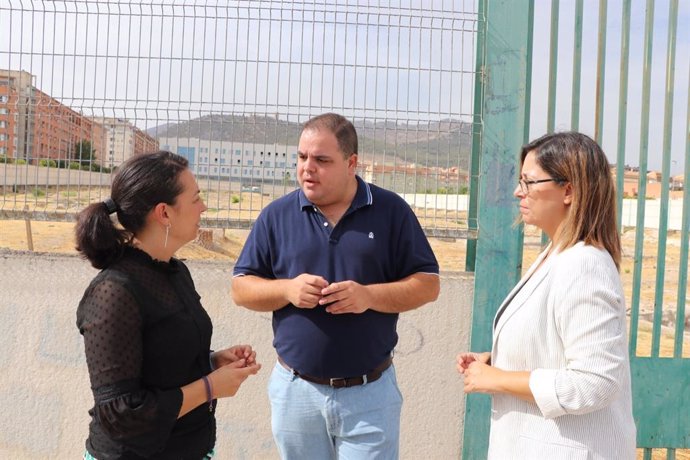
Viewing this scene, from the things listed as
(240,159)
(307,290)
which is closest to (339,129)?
(307,290)

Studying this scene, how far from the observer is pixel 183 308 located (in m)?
2.20

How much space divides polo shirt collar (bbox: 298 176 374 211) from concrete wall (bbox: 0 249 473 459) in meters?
1.36

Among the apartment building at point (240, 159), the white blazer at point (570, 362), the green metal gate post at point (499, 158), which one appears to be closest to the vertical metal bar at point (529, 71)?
the green metal gate post at point (499, 158)

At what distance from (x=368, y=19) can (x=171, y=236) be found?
247 centimetres

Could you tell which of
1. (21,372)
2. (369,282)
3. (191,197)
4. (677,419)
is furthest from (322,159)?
(677,419)

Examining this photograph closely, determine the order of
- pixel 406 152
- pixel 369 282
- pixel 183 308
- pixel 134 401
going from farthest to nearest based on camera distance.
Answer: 1. pixel 406 152
2. pixel 369 282
3. pixel 183 308
4. pixel 134 401

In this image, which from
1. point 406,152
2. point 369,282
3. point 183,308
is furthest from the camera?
point 406,152

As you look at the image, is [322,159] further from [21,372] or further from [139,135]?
[21,372]

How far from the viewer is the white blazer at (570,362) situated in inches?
75.8

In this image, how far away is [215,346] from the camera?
4258mm

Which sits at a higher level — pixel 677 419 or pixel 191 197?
pixel 191 197

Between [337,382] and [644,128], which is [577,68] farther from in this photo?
[337,382]

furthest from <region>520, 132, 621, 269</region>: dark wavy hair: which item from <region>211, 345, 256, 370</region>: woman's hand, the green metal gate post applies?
the green metal gate post

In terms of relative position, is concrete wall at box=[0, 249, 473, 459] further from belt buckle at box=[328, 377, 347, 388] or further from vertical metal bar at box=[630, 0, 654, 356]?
belt buckle at box=[328, 377, 347, 388]
